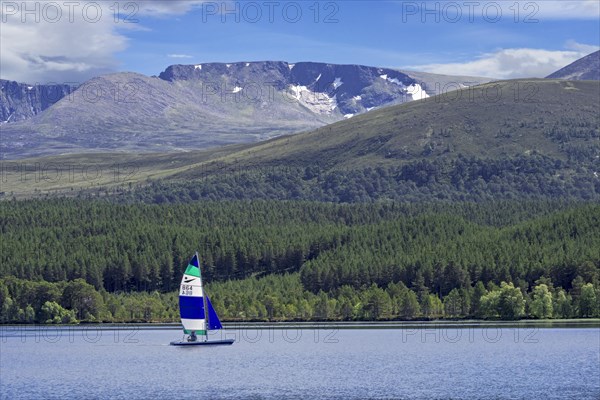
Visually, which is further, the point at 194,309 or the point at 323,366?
the point at 194,309

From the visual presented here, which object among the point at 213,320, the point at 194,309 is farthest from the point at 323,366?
the point at 194,309

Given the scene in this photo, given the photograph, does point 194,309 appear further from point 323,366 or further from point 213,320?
point 323,366

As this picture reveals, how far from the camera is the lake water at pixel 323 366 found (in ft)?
361

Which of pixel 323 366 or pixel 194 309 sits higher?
pixel 194 309

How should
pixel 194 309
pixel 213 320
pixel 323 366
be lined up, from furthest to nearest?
pixel 213 320 → pixel 194 309 → pixel 323 366

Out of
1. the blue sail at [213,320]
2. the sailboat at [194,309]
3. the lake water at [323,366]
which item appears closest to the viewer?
the lake water at [323,366]

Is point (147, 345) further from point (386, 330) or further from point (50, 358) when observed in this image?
point (386, 330)

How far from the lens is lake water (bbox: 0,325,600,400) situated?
361 ft

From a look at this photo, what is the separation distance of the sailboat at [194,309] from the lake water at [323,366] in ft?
7.49

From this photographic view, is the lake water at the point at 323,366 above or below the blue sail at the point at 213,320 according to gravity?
below

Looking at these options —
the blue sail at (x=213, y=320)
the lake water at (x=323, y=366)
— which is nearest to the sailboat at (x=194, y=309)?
the blue sail at (x=213, y=320)

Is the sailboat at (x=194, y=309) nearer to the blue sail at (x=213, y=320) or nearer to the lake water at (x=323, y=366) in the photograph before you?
the blue sail at (x=213, y=320)

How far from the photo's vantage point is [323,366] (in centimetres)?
13588

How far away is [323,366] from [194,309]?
34.9m
